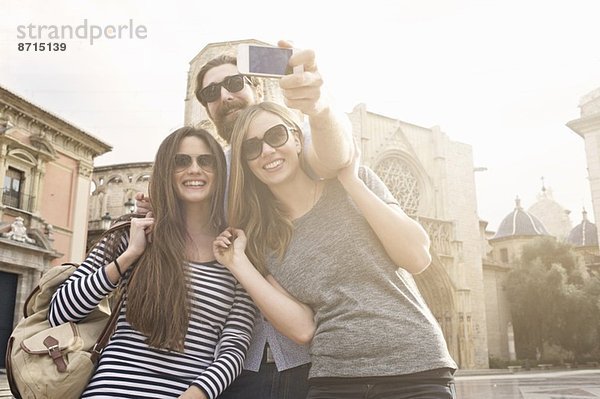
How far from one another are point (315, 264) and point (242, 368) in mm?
452

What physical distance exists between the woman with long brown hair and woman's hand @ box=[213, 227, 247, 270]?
135 mm

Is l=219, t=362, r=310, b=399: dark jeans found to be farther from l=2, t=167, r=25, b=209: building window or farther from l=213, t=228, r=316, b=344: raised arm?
l=2, t=167, r=25, b=209: building window

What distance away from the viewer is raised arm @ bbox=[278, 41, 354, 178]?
144cm

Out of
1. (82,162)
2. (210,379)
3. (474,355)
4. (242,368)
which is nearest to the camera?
(210,379)

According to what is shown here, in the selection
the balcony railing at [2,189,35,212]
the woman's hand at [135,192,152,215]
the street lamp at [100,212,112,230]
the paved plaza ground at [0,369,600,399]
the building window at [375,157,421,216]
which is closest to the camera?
the woman's hand at [135,192,152,215]

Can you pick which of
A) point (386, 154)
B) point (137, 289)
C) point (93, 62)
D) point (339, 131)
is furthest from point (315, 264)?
point (386, 154)

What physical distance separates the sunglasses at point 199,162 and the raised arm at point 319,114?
421 mm

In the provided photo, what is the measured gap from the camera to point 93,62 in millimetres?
3527

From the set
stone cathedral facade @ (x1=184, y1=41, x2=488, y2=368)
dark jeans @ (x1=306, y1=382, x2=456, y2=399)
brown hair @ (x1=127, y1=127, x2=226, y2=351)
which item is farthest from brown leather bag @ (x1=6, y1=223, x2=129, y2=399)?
stone cathedral facade @ (x1=184, y1=41, x2=488, y2=368)

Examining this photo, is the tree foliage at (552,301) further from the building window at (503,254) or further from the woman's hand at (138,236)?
the woman's hand at (138,236)

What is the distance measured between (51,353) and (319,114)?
1.10m

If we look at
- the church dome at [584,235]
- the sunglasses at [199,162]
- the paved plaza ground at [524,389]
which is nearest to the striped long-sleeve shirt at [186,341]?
the sunglasses at [199,162]

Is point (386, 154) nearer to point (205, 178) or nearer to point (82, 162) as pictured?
point (82, 162)

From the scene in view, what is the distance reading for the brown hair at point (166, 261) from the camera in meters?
1.75
